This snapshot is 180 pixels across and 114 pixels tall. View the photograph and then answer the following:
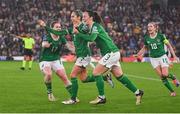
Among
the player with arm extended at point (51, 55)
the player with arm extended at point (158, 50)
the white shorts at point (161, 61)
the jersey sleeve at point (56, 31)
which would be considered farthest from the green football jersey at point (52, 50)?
the white shorts at point (161, 61)

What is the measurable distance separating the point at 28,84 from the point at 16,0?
2589 centimetres

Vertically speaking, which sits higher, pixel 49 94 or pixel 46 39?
pixel 46 39

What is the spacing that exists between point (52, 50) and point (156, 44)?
3645 mm

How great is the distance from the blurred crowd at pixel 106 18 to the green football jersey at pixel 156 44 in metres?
22.5

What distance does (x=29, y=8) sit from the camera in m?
42.4

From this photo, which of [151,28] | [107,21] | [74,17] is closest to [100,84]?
[74,17]

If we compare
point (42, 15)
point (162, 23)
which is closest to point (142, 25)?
point (162, 23)

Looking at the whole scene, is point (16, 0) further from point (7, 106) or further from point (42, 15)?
point (7, 106)

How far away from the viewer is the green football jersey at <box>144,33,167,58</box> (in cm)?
1499

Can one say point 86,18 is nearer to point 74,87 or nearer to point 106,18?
point 74,87

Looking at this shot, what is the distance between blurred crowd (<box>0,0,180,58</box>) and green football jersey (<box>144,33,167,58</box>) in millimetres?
22547

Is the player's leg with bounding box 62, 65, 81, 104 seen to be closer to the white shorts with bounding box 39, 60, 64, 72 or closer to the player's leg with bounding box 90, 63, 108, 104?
the white shorts with bounding box 39, 60, 64, 72

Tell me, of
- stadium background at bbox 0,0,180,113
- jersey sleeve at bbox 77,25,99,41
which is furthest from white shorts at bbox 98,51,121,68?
stadium background at bbox 0,0,180,113

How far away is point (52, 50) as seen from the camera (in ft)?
42.5
